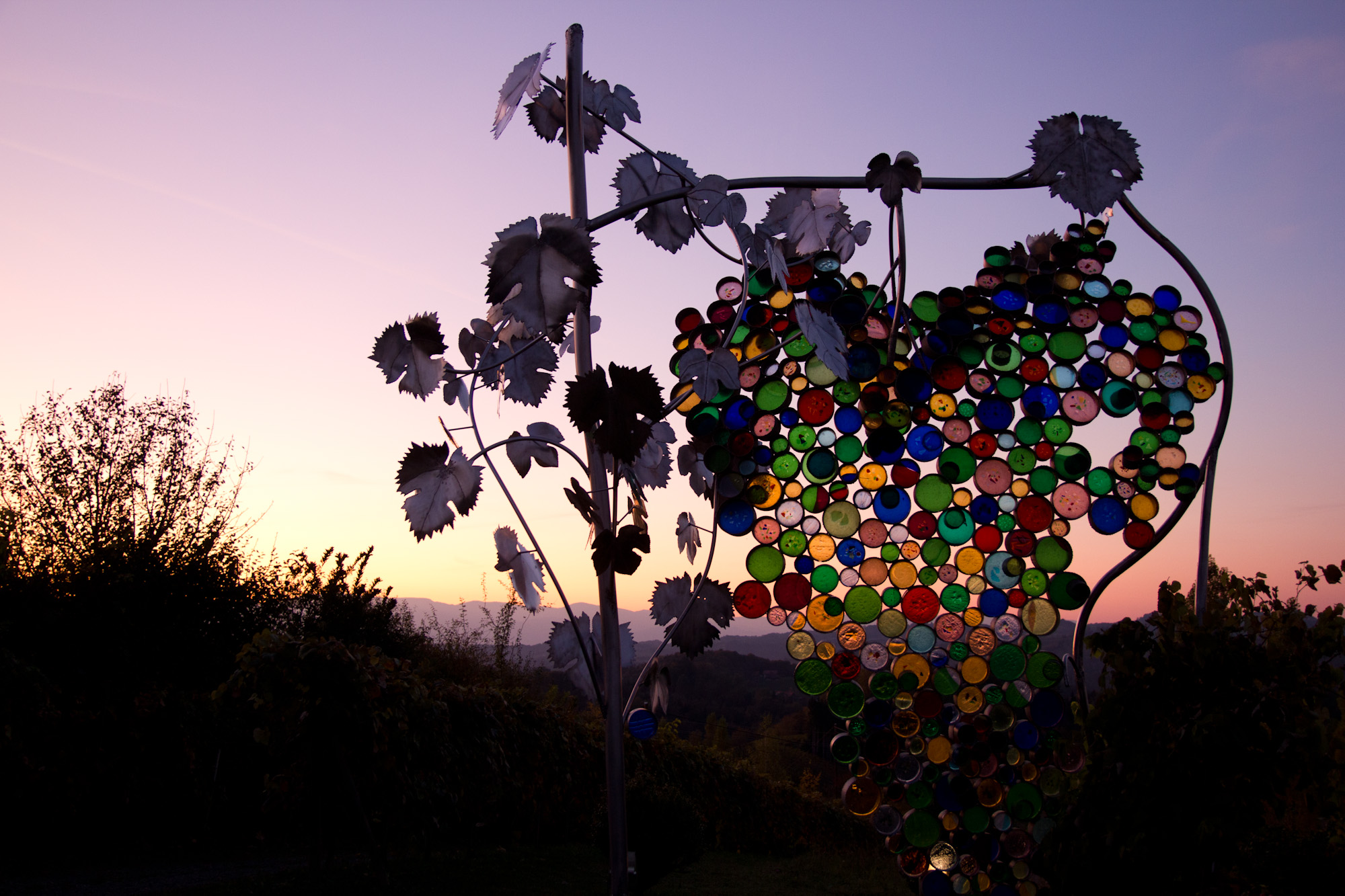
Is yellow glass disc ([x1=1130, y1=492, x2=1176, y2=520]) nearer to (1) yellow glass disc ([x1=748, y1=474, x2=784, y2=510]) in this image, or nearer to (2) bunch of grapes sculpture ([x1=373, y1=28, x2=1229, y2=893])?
(2) bunch of grapes sculpture ([x1=373, y1=28, x2=1229, y2=893])

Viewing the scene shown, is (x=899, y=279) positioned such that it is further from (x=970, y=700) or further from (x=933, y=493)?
(x=970, y=700)

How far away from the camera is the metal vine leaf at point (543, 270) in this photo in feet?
4.48

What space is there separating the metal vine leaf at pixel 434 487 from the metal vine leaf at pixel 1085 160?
4.84ft

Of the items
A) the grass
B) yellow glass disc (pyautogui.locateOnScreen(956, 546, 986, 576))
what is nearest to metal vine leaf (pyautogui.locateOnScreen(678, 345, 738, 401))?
yellow glass disc (pyautogui.locateOnScreen(956, 546, 986, 576))

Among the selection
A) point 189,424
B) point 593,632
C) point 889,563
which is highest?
point 189,424

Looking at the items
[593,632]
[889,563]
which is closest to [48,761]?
[593,632]

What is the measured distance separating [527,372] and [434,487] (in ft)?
1.46

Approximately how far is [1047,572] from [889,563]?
398 millimetres

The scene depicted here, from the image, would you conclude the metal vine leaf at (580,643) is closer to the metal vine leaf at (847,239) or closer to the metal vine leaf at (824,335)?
the metal vine leaf at (824,335)

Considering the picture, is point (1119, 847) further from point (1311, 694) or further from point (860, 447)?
point (860, 447)

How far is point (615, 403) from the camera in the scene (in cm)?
143

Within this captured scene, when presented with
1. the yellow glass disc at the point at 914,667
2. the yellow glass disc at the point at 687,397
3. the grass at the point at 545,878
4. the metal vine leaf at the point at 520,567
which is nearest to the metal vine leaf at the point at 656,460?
the yellow glass disc at the point at 687,397

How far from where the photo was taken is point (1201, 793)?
1765mm

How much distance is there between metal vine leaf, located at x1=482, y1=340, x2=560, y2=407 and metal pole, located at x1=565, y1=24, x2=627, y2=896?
15 centimetres
